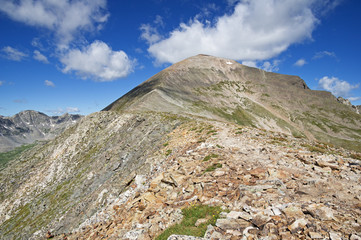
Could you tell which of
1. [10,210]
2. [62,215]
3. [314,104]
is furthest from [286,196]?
[314,104]

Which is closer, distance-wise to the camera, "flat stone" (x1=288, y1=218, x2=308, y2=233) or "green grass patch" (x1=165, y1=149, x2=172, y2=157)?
"flat stone" (x1=288, y1=218, x2=308, y2=233)

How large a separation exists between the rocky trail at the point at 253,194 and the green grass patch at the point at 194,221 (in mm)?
427

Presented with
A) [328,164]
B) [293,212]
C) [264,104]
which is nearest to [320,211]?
[293,212]

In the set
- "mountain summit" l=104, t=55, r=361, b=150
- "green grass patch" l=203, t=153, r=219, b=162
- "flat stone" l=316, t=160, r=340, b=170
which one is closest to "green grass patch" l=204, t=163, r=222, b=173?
"green grass patch" l=203, t=153, r=219, b=162

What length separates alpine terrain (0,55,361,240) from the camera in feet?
30.5

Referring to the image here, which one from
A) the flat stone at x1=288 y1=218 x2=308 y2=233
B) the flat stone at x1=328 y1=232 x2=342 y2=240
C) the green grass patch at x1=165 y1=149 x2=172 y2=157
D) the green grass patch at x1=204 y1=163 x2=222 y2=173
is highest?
the green grass patch at x1=165 y1=149 x2=172 y2=157

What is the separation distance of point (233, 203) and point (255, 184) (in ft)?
8.54

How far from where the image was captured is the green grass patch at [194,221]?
9758mm

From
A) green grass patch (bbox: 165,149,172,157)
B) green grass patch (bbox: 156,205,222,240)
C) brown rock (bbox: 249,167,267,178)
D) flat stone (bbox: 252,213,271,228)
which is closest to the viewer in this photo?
flat stone (bbox: 252,213,271,228)

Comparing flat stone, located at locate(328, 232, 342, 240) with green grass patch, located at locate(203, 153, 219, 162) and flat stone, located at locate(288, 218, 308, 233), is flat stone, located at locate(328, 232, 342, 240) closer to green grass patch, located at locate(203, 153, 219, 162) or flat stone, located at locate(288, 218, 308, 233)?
flat stone, located at locate(288, 218, 308, 233)

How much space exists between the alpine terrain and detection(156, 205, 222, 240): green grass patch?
0.21 ft

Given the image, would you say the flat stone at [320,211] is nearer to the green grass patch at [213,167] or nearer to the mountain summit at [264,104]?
the green grass patch at [213,167]

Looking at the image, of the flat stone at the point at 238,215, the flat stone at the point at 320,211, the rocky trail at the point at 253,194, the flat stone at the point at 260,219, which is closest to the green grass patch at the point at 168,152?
the rocky trail at the point at 253,194

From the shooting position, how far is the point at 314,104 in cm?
17275
